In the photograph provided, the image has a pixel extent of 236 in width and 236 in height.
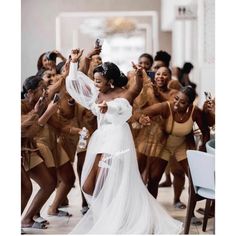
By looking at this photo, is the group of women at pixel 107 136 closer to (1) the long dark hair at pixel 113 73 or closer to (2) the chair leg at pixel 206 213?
(1) the long dark hair at pixel 113 73

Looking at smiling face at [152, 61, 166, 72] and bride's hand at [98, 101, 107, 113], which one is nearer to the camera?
bride's hand at [98, 101, 107, 113]

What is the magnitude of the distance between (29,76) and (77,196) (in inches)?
34.2

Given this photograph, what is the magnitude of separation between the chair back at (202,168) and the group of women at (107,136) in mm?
155

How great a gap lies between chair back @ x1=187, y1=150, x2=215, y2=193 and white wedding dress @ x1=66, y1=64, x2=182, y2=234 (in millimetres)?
334

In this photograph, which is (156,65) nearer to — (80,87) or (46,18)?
(80,87)

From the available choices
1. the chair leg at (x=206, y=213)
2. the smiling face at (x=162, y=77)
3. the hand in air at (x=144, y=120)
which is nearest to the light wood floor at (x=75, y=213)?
the chair leg at (x=206, y=213)

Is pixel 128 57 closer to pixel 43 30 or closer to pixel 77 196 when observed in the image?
pixel 43 30

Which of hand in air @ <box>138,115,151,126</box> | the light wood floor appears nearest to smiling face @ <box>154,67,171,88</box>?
hand in air @ <box>138,115,151,126</box>

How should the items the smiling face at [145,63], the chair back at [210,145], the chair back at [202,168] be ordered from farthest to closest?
the smiling face at [145,63]
the chair back at [210,145]
the chair back at [202,168]

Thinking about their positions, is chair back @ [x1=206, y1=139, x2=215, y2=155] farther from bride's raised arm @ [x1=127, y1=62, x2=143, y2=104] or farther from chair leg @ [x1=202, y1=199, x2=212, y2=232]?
bride's raised arm @ [x1=127, y1=62, x2=143, y2=104]

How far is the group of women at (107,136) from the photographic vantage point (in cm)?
408

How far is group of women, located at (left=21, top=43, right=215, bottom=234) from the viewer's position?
161 inches

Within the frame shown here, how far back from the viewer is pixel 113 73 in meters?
4.08
